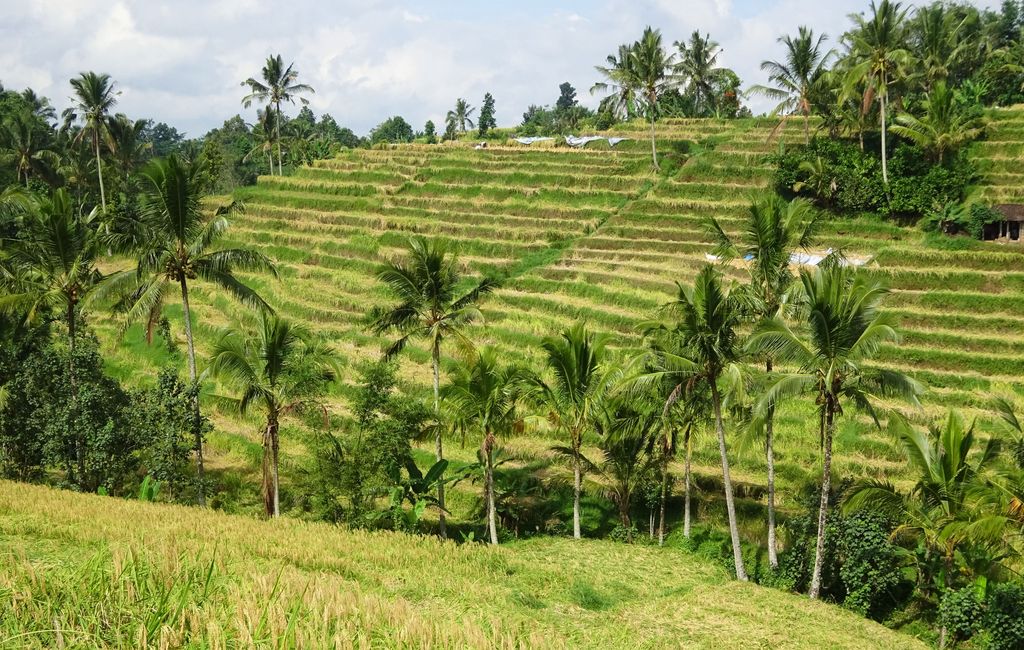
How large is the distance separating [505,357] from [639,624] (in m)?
15.6

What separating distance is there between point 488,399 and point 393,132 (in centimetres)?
7535

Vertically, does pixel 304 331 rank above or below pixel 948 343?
above

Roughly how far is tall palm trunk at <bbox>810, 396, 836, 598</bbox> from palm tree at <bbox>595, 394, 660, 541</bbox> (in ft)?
13.6

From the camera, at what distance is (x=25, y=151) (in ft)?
156

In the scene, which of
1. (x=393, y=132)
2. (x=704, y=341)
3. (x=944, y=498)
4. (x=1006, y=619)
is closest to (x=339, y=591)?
(x=704, y=341)

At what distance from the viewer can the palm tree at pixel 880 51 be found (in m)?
30.7

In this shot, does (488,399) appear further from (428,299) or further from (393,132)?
(393,132)

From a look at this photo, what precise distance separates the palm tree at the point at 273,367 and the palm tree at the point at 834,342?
9387mm

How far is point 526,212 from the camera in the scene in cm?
3994

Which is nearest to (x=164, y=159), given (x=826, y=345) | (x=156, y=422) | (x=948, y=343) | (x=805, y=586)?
(x=156, y=422)

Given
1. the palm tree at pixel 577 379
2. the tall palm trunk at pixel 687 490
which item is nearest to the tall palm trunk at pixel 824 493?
the tall palm trunk at pixel 687 490

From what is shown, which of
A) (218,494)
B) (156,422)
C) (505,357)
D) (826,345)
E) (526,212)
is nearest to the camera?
(826,345)

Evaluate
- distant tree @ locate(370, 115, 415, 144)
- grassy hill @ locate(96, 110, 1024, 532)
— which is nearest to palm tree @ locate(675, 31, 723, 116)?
grassy hill @ locate(96, 110, 1024, 532)

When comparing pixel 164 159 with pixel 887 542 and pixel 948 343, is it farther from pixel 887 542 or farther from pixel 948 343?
pixel 948 343
